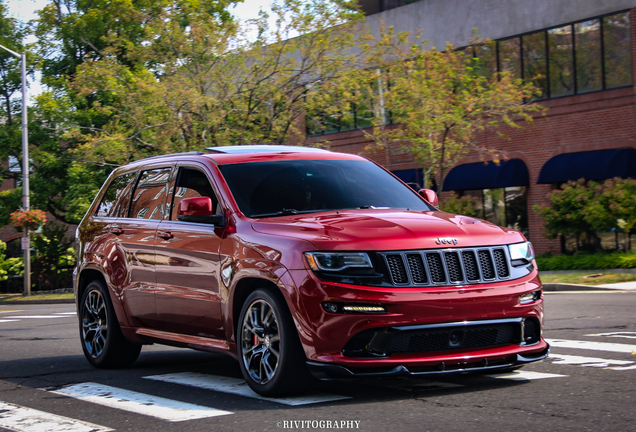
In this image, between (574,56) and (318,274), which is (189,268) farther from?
(574,56)

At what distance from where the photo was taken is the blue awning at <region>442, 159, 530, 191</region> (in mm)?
31578

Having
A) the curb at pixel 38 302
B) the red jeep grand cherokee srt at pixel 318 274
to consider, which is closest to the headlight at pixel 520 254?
the red jeep grand cherokee srt at pixel 318 274

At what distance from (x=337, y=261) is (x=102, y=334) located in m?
3.76

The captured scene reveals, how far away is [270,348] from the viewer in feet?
19.8

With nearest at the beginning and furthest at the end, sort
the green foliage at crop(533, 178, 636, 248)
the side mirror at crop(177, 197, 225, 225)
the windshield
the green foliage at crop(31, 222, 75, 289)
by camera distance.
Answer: the side mirror at crop(177, 197, 225, 225) → the windshield → the green foliage at crop(533, 178, 636, 248) → the green foliage at crop(31, 222, 75, 289)

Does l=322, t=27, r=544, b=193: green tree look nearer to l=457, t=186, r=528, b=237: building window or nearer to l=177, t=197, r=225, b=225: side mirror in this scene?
l=457, t=186, r=528, b=237: building window

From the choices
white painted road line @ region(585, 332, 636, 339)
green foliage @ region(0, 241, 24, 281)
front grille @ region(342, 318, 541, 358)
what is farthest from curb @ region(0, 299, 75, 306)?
front grille @ region(342, 318, 541, 358)

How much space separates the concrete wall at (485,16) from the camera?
99.2ft

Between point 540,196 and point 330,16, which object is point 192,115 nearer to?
point 330,16

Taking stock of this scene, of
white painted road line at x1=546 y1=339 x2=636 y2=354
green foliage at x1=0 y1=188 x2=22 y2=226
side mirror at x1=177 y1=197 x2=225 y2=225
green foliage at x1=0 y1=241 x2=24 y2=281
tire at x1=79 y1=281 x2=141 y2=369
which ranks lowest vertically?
green foliage at x1=0 y1=241 x2=24 y2=281

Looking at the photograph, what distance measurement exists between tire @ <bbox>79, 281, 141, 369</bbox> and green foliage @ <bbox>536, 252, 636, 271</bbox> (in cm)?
1976

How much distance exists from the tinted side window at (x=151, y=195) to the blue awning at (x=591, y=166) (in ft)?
73.4

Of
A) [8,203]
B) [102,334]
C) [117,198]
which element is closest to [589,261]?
[117,198]

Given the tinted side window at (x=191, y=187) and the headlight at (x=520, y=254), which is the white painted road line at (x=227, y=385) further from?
the headlight at (x=520, y=254)
